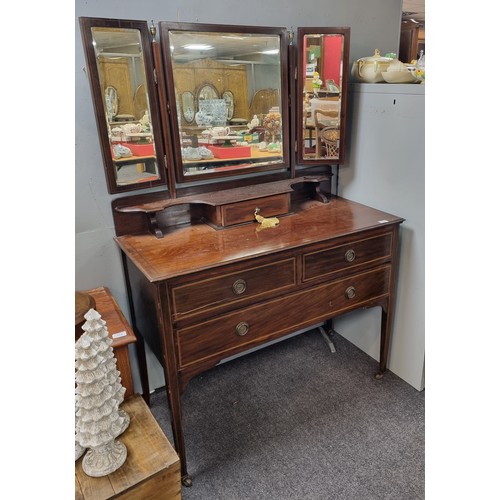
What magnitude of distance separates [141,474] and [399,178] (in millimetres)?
1428

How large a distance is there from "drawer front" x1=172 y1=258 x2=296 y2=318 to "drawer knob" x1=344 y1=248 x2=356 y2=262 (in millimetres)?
244

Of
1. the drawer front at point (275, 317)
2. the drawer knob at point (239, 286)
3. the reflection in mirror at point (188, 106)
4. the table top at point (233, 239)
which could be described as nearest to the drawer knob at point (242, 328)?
the drawer front at point (275, 317)

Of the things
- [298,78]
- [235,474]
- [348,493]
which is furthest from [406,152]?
[235,474]

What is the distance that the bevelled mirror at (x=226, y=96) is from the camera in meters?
1.53

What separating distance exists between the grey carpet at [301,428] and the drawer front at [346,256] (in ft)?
2.05

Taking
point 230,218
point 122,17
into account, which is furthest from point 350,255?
point 122,17

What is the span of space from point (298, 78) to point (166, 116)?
1.97ft

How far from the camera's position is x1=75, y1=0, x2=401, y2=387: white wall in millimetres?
1422

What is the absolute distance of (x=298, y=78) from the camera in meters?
1.77

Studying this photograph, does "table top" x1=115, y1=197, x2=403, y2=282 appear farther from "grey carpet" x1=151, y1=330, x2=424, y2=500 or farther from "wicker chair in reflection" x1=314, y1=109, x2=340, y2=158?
"grey carpet" x1=151, y1=330, x2=424, y2=500

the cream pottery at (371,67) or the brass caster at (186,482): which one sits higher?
the cream pottery at (371,67)

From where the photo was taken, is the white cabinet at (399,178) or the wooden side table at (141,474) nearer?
the wooden side table at (141,474)

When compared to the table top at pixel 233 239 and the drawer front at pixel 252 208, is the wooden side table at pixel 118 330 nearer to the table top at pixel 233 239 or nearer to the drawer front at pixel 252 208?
the table top at pixel 233 239

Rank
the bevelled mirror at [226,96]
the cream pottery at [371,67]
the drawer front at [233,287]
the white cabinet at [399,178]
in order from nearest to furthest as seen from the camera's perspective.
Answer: the drawer front at [233,287]
the bevelled mirror at [226,96]
the white cabinet at [399,178]
the cream pottery at [371,67]
